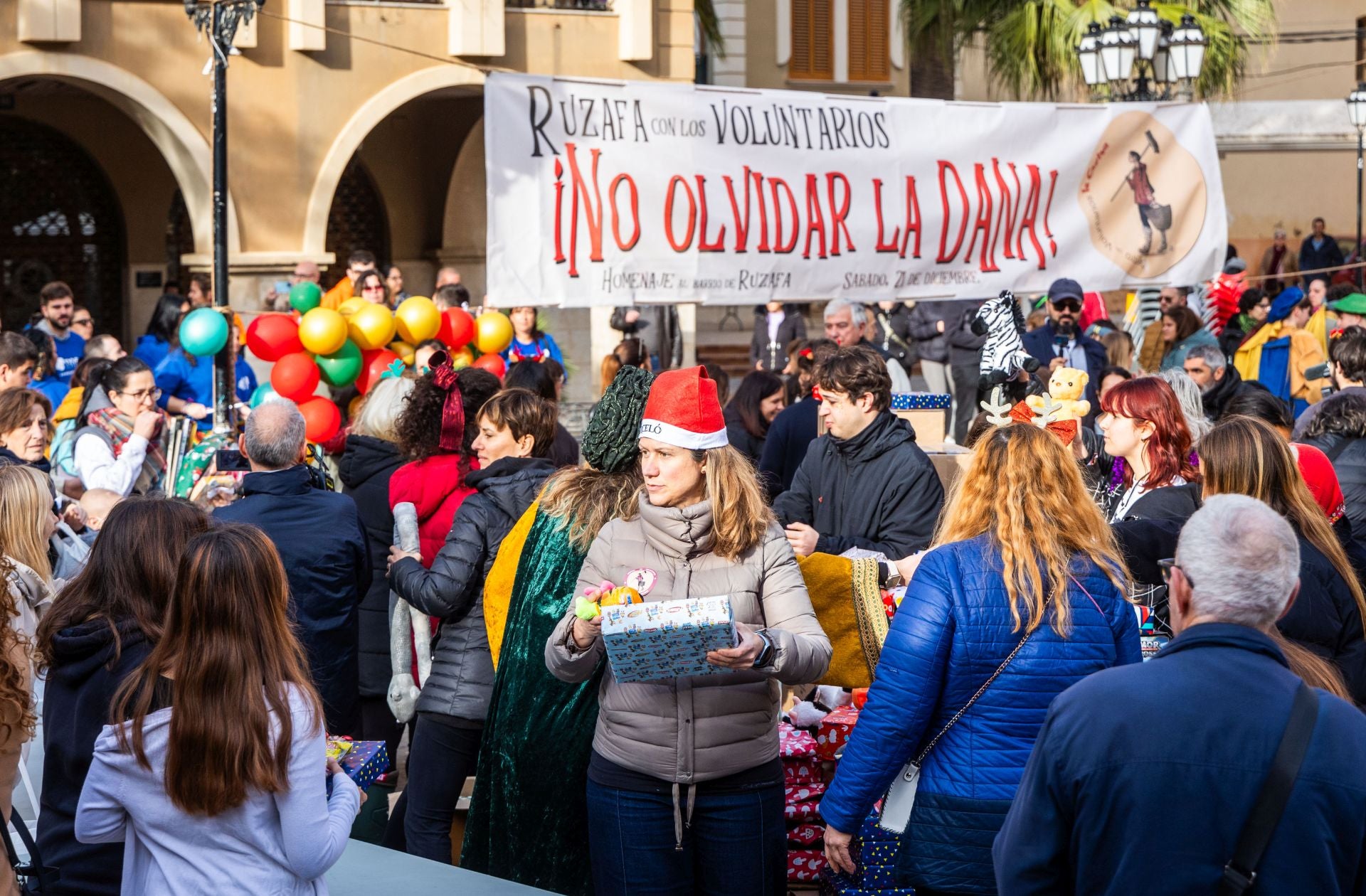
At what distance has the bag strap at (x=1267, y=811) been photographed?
2.43 meters

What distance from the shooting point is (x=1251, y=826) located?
2.44 meters

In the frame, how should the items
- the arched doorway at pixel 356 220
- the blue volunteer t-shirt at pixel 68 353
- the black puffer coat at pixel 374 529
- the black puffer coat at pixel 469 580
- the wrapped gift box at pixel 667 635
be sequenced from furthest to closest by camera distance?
the arched doorway at pixel 356 220 → the blue volunteer t-shirt at pixel 68 353 → the black puffer coat at pixel 374 529 → the black puffer coat at pixel 469 580 → the wrapped gift box at pixel 667 635

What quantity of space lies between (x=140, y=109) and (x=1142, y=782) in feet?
46.8

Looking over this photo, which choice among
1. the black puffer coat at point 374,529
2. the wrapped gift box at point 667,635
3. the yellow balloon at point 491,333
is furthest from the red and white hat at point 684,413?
the yellow balloon at point 491,333

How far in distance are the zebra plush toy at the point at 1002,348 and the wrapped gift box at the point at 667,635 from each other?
12.3 ft

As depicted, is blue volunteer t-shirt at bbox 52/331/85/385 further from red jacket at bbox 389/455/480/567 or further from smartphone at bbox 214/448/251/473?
red jacket at bbox 389/455/480/567

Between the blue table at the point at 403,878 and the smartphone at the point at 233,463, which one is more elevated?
the smartphone at the point at 233,463

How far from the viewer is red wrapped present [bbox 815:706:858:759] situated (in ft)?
15.8

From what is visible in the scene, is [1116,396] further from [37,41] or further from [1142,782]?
[37,41]

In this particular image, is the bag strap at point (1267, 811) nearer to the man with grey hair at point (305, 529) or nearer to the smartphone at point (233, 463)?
the man with grey hair at point (305, 529)

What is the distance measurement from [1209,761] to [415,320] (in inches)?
279

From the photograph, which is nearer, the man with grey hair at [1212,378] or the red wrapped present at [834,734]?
the red wrapped present at [834,734]

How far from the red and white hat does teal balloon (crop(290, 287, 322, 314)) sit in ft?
22.9

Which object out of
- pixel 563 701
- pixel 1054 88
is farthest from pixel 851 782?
pixel 1054 88
